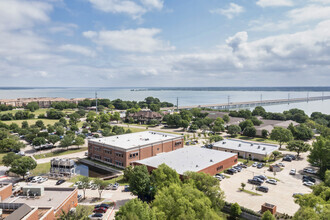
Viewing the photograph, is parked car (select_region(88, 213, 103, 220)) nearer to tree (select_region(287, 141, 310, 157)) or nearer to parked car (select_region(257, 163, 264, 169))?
parked car (select_region(257, 163, 264, 169))

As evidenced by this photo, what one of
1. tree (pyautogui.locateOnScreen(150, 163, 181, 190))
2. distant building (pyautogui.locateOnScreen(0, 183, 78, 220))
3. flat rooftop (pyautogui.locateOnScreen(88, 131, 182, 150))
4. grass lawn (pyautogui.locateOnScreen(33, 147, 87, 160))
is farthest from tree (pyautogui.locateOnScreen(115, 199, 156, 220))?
grass lawn (pyautogui.locateOnScreen(33, 147, 87, 160))

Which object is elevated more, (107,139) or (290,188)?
(107,139)

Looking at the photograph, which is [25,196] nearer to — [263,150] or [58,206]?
[58,206]

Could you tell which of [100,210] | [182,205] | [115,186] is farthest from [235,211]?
[115,186]

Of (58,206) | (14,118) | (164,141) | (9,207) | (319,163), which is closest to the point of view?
(9,207)

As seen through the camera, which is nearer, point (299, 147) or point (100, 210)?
point (100, 210)

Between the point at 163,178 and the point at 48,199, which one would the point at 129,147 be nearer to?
the point at 163,178

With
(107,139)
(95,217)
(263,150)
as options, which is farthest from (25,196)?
(263,150)

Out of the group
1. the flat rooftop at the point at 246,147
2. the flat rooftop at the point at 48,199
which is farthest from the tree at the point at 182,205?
the flat rooftop at the point at 246,147
